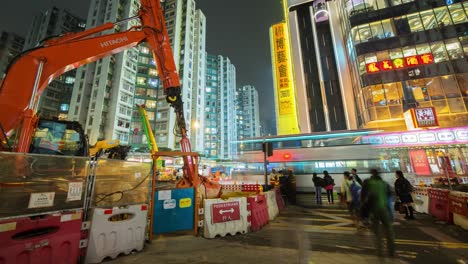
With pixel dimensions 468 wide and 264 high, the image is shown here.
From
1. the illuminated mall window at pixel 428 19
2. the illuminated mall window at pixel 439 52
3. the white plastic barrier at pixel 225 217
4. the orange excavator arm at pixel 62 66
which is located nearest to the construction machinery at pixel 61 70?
the orange excavator arm at pixel 62 66

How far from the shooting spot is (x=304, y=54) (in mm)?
32781

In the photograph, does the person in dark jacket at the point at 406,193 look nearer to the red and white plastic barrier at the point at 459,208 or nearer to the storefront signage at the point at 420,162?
the red and white plastic barrier at the point at 459,208

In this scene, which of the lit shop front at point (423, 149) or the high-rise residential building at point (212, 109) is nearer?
the lit shop front at point (423, 149)

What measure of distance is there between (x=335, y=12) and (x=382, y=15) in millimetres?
9148

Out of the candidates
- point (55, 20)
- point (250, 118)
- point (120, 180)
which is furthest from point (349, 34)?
point (250, 118)

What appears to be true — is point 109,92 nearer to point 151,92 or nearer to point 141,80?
point 141,80

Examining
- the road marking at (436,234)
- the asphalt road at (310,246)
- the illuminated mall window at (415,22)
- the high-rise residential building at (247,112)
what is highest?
the high-rise residential building at (247,112)

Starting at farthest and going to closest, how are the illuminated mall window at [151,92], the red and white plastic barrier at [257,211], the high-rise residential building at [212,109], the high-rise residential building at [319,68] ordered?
the high-rise residential building at [212,109]
the illuminated mall window at [151,92]
the high-rise residential building at [319,68]
the red and white plastic barrier at [257,211]

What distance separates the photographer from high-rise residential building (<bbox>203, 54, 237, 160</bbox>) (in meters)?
81.8

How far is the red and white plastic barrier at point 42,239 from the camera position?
3.21m

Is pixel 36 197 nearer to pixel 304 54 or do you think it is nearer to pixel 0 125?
pixel 0 125

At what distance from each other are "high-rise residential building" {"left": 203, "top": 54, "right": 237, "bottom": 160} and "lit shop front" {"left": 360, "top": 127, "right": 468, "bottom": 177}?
61853 millimetres

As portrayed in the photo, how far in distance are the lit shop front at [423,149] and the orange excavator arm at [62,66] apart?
19.1m

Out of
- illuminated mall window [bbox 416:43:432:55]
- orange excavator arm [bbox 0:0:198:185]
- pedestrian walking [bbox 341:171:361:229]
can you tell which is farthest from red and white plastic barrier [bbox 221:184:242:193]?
illuminated mall window [bbox 416:43:432:55]
